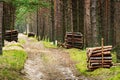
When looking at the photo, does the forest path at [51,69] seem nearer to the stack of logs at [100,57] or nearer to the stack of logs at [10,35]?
the stack of logs at [100,57]

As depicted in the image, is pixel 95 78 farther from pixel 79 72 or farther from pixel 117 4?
pixel 117 4

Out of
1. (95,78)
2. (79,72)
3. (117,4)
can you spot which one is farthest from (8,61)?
(117,4)

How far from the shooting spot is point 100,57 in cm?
1758

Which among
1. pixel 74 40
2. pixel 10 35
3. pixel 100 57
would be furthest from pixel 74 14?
pixel 100 57

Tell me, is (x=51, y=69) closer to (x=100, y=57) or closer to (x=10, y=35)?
(x=100, y=57)

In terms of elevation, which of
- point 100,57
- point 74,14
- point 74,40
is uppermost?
point 74,14

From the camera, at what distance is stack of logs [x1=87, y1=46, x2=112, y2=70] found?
57.4 feet

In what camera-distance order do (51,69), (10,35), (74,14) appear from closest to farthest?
(51,69) → (74,14) → (10,35)

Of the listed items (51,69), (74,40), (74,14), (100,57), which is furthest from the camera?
(74,14)

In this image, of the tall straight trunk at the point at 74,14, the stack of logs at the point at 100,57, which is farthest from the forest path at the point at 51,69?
the tall straight trunk at the point at 74,14

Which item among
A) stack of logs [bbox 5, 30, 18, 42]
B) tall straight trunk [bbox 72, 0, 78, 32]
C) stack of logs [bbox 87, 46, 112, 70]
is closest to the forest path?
stack of logs [bbox 87, 46, 112, 70]

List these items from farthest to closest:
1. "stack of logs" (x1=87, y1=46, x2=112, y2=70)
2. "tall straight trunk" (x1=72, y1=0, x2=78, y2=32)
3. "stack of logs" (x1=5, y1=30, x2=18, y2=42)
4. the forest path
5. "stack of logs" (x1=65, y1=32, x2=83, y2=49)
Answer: "stack of logs" (x1=5, y1=30, x2=18, y2=42)
"tall straight trunk" (x1=72, y1=0, x2=78, y2=32)
"stack of logs" (x1=65, y1=32, x2=83, y2=49)
"stack of logs" (x1=87, y1=46, x2=112, y2=70)
the forest path

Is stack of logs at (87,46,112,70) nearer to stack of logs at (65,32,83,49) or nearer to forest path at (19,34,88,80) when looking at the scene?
forest path at (19,34,88,80)

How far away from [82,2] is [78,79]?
18.5 meters
